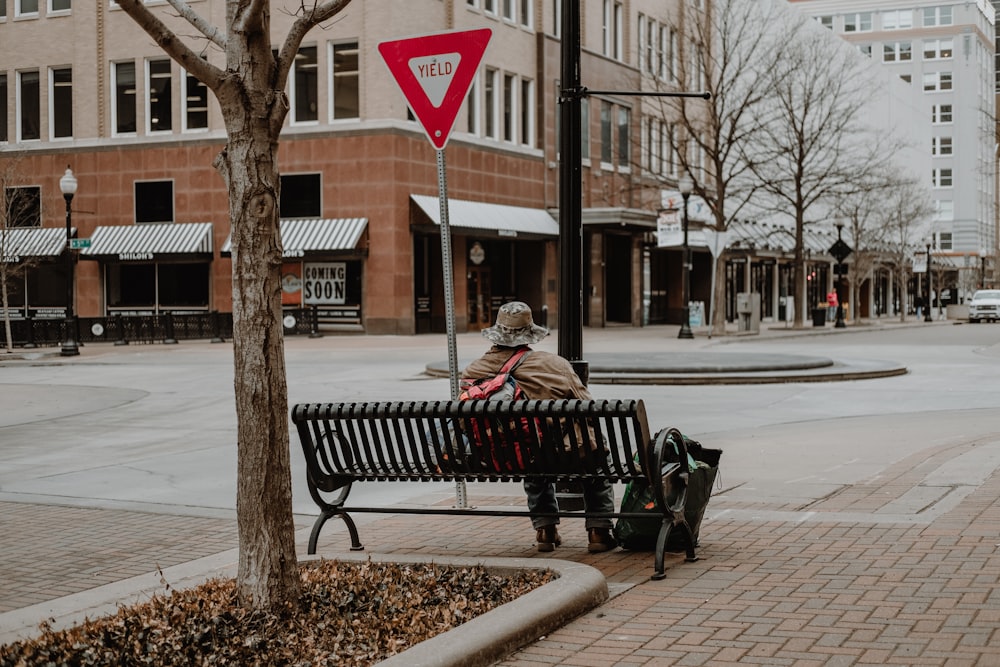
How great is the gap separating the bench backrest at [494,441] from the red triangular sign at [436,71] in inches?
70.1

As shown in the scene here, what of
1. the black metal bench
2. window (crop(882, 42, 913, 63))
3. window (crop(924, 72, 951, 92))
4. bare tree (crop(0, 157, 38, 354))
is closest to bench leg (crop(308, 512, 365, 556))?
the black metal bench

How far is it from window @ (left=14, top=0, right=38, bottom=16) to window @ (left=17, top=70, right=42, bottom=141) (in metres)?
2.25

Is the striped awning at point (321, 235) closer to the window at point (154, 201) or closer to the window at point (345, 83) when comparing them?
the window at point (345, 83)

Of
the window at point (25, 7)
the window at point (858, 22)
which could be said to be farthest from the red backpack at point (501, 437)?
the window at point (858, 22)

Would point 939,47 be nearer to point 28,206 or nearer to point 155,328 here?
point 28,206

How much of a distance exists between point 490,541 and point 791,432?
6.79 meters

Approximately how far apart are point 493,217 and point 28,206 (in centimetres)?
1628

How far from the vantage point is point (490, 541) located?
24.9ft

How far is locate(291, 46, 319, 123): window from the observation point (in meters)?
42.3

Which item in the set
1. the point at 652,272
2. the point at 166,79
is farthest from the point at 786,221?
the point at 166,79

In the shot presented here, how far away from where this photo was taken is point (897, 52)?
119 meters

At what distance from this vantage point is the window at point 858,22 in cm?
12006

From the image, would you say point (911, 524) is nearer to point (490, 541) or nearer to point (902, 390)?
point (490, 541)

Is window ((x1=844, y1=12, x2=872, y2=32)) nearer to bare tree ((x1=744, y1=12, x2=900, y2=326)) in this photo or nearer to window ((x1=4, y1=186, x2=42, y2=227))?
bare tree ((x1=744, y1=12, x2=900, y2=326))
